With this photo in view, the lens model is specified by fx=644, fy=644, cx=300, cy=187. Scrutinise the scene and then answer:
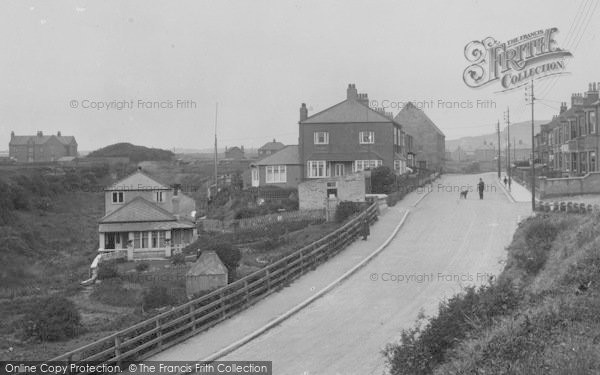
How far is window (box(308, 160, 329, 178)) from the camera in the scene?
5709 centimetres

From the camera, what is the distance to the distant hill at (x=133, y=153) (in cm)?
12301

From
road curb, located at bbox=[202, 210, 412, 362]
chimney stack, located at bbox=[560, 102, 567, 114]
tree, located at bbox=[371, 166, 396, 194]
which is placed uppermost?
chimney stack, located at bbox=[560, 102, 567, 114]

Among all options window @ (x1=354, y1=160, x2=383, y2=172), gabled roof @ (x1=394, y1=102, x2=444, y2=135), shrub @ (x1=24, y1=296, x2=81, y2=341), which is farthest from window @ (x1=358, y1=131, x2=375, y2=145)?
gabled roof @ (x1=394, y1=102, x2=444, y2=135)

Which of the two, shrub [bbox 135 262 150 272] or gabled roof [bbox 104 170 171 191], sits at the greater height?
gabled roof [bbox 104 170 171 191]

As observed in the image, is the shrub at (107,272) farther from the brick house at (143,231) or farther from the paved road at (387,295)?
the paved road at (387,295)

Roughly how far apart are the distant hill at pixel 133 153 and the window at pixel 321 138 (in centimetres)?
6732

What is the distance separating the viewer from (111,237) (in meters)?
51.4

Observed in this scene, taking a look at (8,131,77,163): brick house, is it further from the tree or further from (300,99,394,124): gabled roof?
the tree

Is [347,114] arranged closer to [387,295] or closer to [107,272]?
[107,272]

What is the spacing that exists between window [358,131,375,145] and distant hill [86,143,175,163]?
69699 millimetres

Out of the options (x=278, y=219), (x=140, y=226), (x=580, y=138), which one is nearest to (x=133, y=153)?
(x=140, y=226)

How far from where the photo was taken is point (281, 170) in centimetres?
5869

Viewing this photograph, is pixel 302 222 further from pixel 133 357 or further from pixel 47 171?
pixel 47 171

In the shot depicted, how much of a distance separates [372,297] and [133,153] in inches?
4491
